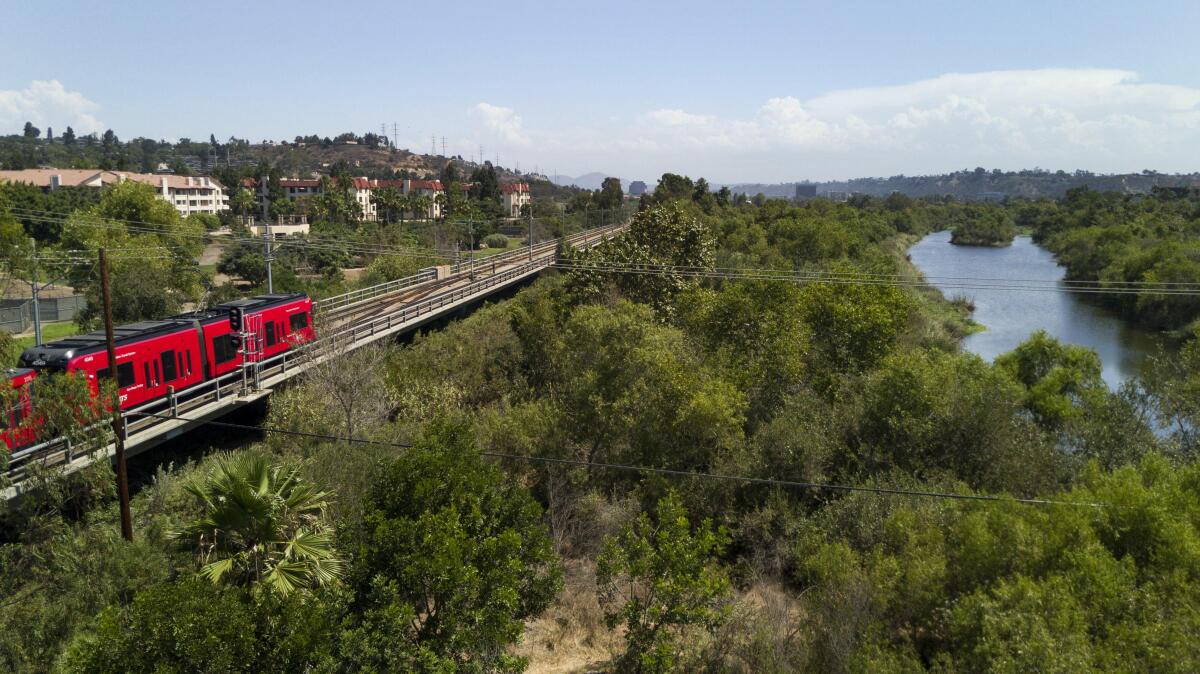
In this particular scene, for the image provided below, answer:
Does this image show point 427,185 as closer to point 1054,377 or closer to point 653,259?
point 653,259

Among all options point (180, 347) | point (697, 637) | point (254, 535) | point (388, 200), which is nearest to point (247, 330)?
point (180, 347)

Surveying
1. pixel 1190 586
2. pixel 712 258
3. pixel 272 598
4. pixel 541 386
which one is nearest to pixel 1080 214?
pixel 712 258

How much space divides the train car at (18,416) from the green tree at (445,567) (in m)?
8.31

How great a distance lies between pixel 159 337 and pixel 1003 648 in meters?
20.1

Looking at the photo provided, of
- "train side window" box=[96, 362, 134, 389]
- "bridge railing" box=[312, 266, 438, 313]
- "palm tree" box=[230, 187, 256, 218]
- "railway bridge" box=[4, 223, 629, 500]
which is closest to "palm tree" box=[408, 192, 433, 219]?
"palm tree" box=[230, 187, 256, 218]

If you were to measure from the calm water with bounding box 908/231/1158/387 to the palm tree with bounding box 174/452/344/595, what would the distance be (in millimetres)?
31738

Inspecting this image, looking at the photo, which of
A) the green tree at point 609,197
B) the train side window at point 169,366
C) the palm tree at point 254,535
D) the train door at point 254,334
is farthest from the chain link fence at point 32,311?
the green tree at point 609,197

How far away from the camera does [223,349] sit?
22.7 metres

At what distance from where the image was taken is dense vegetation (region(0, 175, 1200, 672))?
9.60 meters

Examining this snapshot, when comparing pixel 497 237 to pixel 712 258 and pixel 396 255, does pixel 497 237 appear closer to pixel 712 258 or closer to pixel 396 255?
pixel 396 255

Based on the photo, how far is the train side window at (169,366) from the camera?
2002 cm

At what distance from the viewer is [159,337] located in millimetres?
19844

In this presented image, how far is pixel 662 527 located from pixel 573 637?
9.31 ft

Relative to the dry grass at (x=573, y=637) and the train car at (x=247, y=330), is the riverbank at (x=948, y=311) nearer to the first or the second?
the train car at (x=247, y=330)
